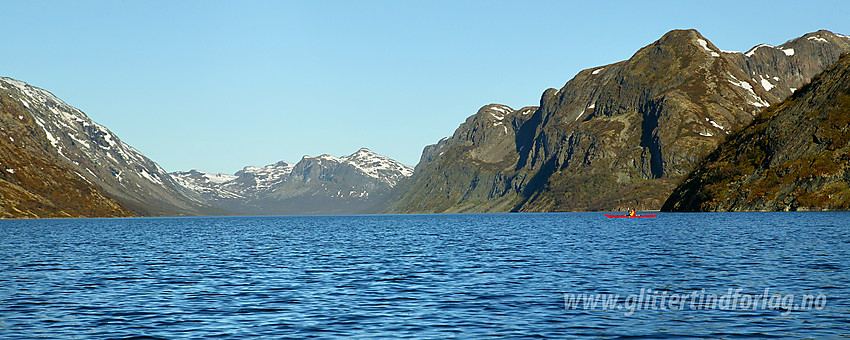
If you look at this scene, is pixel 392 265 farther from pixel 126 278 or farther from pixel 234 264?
pixel 126 278

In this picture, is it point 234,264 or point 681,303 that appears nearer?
point 681,303

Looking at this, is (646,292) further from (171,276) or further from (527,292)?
(171,276)

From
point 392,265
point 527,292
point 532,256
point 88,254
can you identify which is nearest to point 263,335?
point 527,292

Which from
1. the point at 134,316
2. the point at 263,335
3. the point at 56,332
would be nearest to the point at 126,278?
the point at 134,316

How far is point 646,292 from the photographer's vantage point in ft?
139

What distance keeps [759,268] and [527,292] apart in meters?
22.5

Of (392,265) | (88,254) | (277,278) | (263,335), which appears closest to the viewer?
(263,335)

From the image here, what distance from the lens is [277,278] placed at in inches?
2146

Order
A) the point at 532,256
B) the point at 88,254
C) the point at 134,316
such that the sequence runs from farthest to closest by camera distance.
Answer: the point at 88,254, the point at 532,256, the point at 134,316

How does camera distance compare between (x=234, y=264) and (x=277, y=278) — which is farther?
(x=234, y=264)

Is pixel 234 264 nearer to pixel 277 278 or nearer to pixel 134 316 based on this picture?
pixel 277 278

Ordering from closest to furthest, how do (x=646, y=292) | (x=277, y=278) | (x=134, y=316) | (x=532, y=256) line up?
(x=134, y=316) → (x=646, y=292) → (x=277, y=278) → (x=532, y=256)

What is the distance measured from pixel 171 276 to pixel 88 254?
3478cm

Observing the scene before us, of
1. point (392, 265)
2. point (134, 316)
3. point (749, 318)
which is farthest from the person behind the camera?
point (392, 265)
